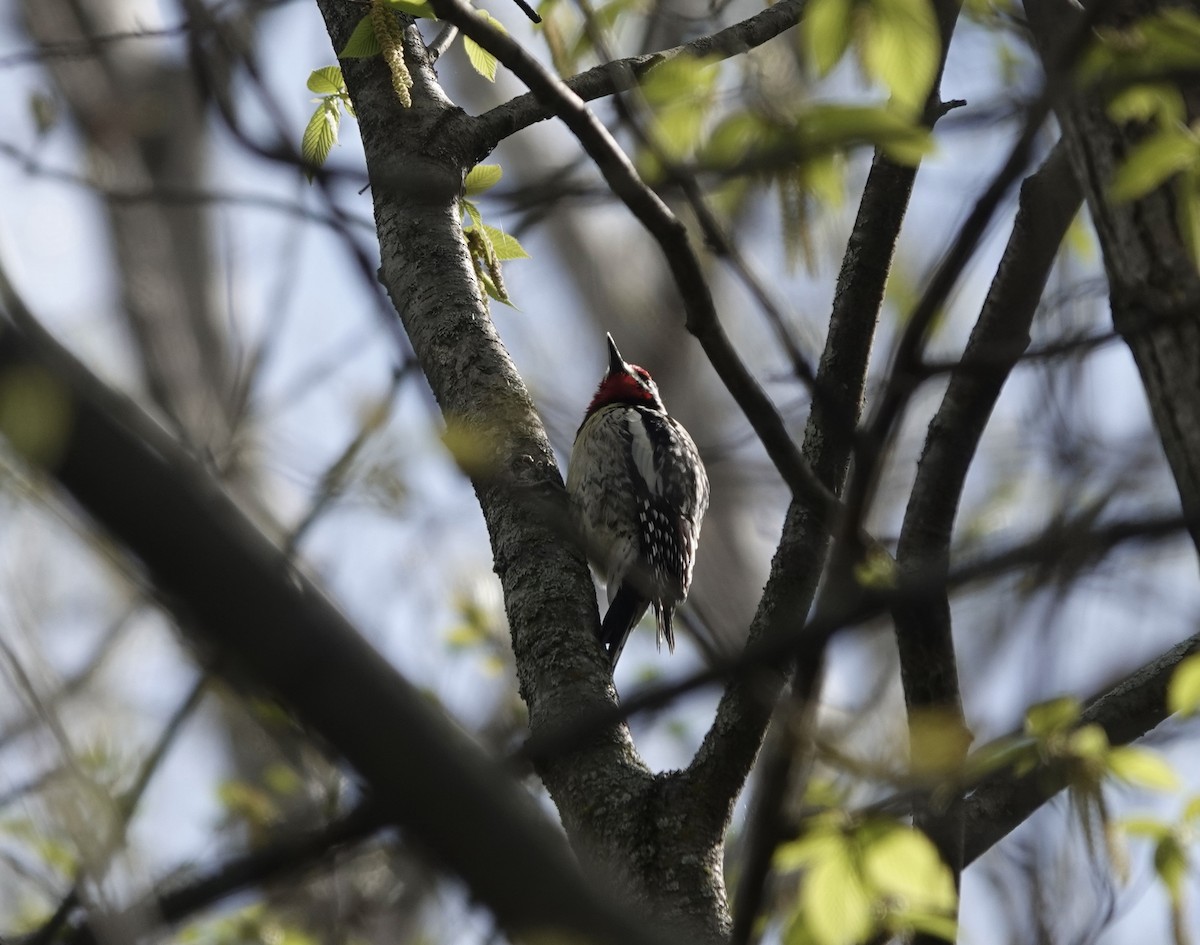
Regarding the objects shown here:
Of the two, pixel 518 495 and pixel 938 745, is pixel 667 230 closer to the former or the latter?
pixel 518 495

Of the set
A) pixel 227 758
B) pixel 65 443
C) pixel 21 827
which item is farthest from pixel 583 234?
pixel 65 443

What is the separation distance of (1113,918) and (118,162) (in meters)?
4.63

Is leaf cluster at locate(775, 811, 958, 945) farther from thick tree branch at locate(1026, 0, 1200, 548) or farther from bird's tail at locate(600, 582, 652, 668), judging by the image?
bird's tail at locate(600, 582, 652, 668)

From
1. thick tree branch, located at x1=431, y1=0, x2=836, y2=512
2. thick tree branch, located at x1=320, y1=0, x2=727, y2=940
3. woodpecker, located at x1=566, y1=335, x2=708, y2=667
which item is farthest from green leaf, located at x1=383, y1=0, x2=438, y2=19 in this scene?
woodpecker, located at x1=566, y1=335, x2=708, y2=667

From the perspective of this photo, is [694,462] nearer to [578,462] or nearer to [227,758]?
[578,462]

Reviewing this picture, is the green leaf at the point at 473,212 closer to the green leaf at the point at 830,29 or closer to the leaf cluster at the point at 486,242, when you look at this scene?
the leaf cluster at the point at 486,242

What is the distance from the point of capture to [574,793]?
2.23m

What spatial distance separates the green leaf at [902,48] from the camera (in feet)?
4.74

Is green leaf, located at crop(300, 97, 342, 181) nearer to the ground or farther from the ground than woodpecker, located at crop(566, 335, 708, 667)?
nearer to the ground

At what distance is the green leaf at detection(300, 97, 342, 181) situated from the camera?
2.68 metres

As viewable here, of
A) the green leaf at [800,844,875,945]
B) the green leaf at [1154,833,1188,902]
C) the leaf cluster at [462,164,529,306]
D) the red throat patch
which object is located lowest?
the green leaf at [800,844,875,945]

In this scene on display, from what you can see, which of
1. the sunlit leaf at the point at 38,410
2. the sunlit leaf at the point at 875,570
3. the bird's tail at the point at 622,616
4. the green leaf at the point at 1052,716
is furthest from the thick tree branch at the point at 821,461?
the bird's tail at the point at 622,616

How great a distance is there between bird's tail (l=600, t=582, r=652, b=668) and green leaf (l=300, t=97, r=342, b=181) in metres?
2.22

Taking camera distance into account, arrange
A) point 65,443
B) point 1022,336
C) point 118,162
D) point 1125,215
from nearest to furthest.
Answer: point 65,443, point 1125,215, point 1022,336, point 118,162
